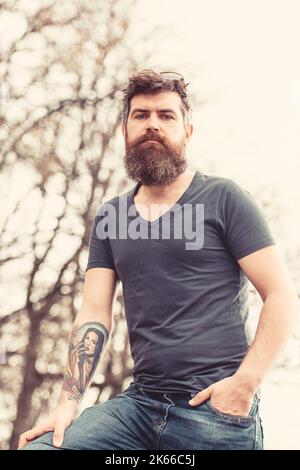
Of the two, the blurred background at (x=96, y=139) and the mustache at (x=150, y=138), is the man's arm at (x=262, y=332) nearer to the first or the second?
the mustache at (x=150, y=138)

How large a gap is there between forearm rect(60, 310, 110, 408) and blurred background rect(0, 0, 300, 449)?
6932mm

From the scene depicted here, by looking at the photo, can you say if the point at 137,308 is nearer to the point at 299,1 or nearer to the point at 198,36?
the point at 198,36

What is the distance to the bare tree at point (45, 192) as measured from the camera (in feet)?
33.6

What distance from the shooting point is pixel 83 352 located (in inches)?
121

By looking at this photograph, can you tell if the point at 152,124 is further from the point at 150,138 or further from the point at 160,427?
the point at 160,427

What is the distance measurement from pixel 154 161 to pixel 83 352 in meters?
1.03

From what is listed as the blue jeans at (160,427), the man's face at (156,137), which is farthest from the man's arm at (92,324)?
the man's face at (156,137)

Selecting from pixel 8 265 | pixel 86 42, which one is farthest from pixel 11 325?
pixel 86 42

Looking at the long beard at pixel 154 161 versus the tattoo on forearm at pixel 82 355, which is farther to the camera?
the long beard at pixel 154 161

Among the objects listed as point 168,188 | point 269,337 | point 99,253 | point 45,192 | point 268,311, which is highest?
point 45,192

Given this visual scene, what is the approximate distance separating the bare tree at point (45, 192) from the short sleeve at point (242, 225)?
25.5ft

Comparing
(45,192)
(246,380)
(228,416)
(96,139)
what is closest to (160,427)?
(228,416)

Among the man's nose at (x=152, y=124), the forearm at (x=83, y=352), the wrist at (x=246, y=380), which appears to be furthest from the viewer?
the man's nose at (x=152, y=124)

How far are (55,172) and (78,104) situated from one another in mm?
1375
